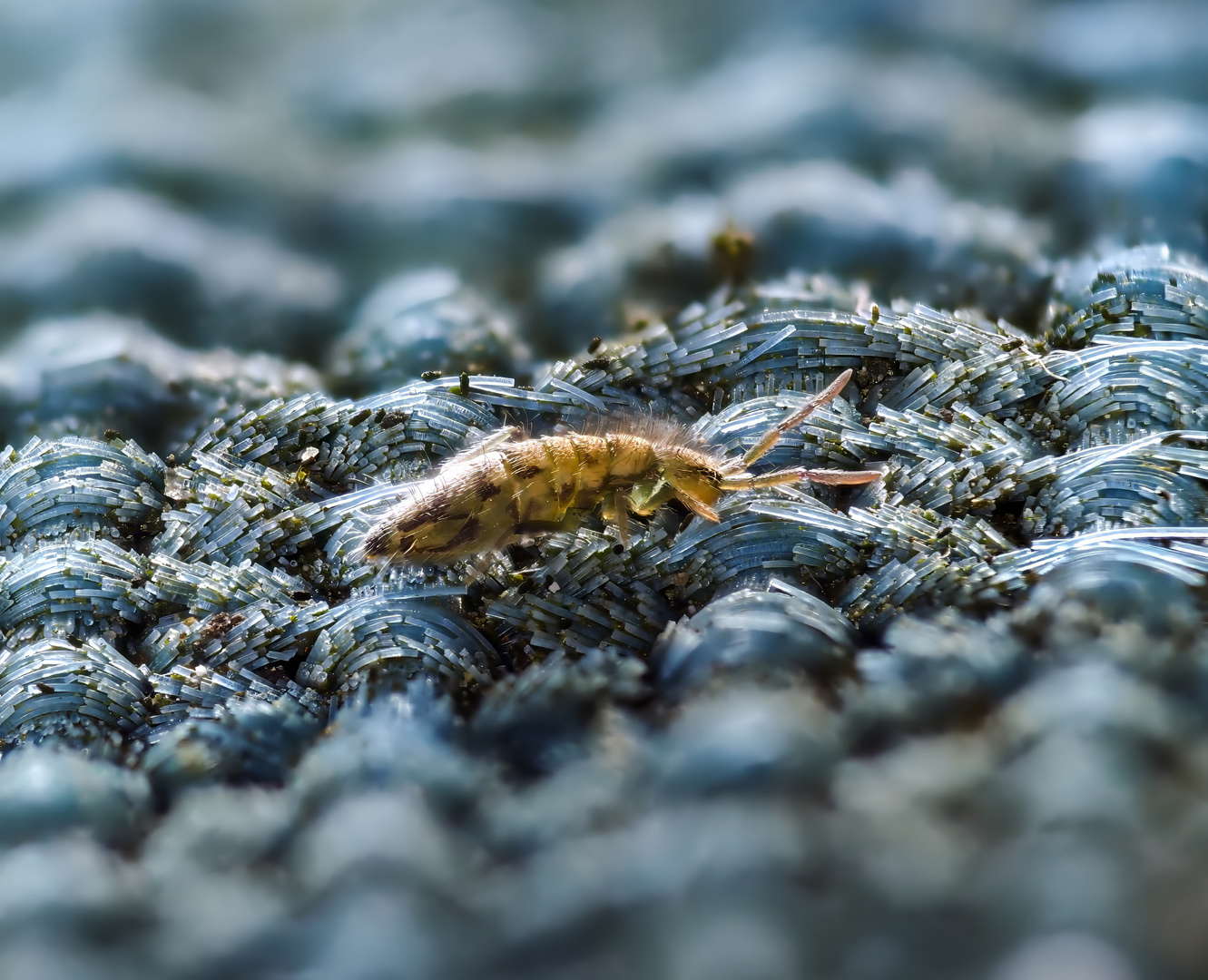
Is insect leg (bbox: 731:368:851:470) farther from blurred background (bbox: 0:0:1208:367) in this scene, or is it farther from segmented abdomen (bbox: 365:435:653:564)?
blurred background (bbox: 0:0:1208:367)

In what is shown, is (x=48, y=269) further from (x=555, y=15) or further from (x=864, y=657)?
(x=864, y=657)

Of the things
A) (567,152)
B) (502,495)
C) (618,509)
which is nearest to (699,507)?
(618,509)

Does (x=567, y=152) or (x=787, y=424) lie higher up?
(x=567, y=152)

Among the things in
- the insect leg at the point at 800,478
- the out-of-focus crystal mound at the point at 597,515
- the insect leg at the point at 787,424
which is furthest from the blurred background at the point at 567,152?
the insect leg at the point at 800,478

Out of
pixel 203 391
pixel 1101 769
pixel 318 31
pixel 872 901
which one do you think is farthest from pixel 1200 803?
pixel 318 31

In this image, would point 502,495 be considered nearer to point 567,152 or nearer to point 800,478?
point 800,478

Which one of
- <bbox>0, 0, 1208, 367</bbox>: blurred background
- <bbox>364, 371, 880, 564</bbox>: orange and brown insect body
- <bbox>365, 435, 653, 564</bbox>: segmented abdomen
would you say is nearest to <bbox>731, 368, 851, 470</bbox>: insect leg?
<bbox>364, 371, 880, 564</bbox>: orange and brown insect body

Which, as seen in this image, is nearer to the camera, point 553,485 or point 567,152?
point 553,485
